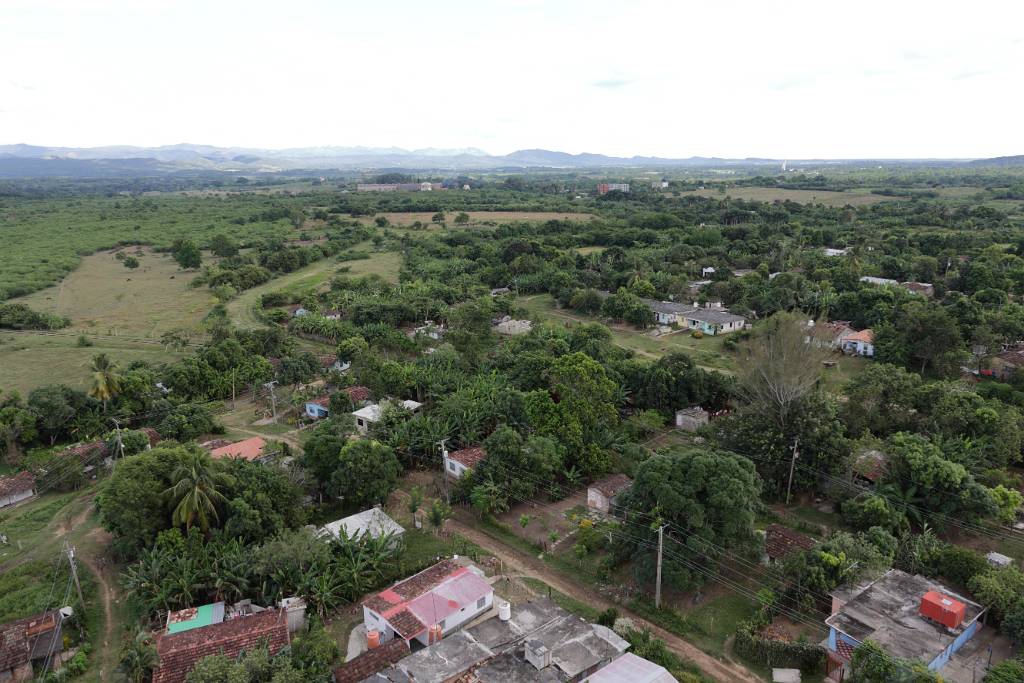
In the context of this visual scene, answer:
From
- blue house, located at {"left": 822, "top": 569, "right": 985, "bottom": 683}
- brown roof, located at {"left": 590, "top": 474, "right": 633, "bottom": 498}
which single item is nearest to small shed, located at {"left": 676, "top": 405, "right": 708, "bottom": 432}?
brown roof, located at {"left": 590, "top": 474, "right": 633, "bottom": 498}

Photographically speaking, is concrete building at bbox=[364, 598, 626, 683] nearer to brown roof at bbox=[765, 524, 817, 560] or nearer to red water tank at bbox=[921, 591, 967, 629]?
brown roof at bbox=[765, 524, 817, 560]

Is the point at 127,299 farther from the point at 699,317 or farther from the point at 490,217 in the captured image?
the point at 490,217

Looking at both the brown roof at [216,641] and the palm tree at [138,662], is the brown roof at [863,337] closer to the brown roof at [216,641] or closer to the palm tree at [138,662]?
the brown roof at [216,641]

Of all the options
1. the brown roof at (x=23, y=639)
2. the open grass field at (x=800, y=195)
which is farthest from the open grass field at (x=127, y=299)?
the open grass field at (x=800, y=195)

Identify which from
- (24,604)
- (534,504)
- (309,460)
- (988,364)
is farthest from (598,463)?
(988,364)

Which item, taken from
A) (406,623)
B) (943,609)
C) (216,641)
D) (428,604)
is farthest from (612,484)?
(216,641)
